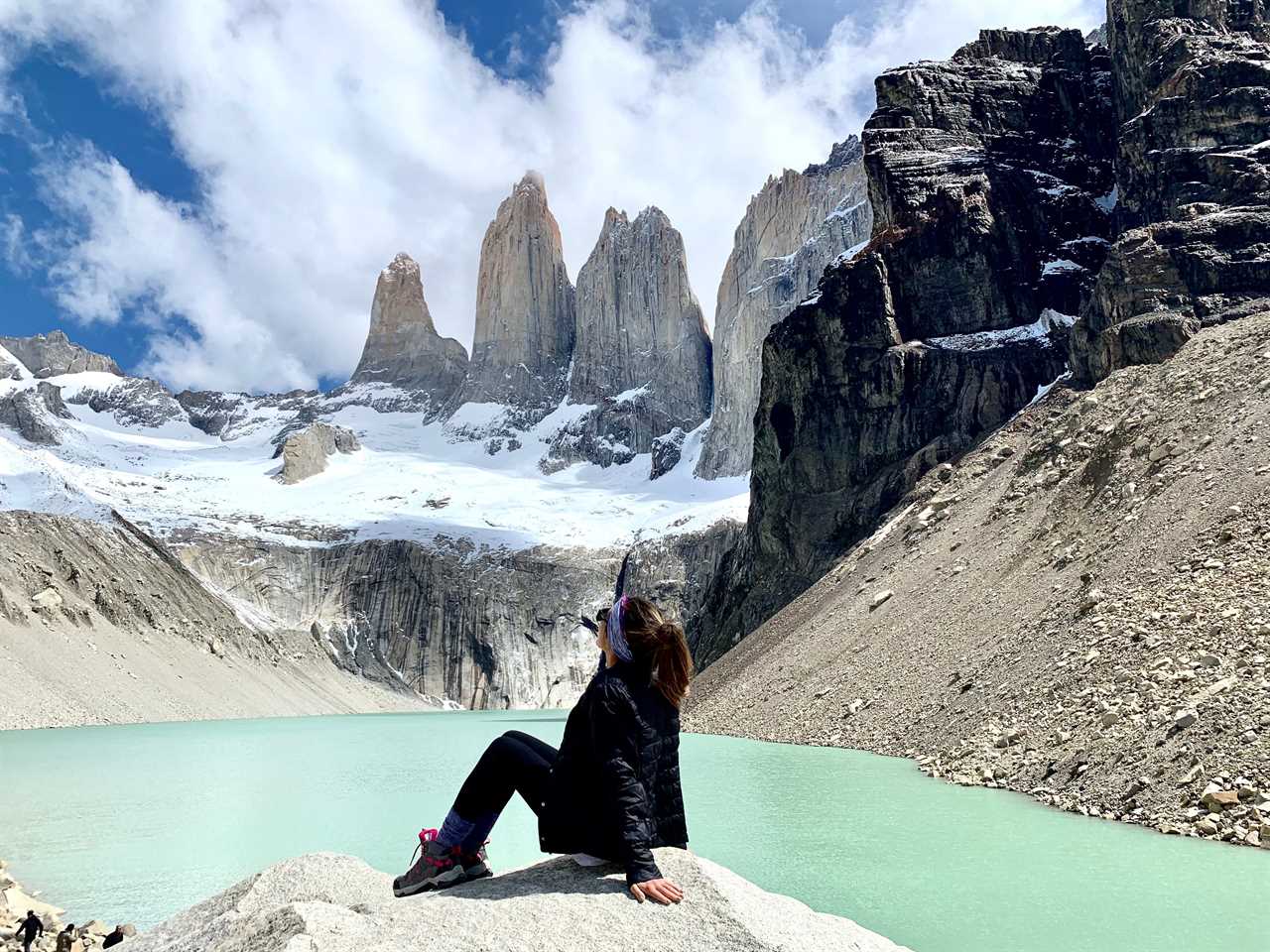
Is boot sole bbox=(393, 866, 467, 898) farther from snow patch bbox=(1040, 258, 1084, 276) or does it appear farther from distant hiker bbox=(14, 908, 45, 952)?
snow patch bbox=(1040, 258, 1084, 276)

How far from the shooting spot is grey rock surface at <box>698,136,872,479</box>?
470 feet

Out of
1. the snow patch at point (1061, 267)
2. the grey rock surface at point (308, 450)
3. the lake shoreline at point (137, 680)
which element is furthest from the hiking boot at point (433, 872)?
the grey rock surface at point (308, 450)

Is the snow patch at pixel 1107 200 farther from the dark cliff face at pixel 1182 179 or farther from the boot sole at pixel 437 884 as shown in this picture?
the boot sole at pixel 437 884

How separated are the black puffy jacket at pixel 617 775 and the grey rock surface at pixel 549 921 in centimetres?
17

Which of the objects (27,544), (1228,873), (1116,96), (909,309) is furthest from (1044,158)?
(27,544)

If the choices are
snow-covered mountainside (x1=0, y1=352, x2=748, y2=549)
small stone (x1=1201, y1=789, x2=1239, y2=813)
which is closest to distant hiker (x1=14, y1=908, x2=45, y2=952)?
small stone (x1=1201, y1=789, x2=1239, y2=813)

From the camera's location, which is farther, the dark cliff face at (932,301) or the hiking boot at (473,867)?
the dark cliff face at (932,301)

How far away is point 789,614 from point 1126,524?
72.6ft

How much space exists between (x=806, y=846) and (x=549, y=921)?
924cm

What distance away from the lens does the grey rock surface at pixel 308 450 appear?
17588 cm

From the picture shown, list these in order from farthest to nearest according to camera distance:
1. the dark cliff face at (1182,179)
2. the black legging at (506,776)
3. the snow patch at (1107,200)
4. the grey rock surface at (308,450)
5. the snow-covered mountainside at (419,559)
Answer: the grey rock surface at (308,450) → the snow-covered mountainside at (419,559) → the snow patch at (1107,200) → the dark cliff face at (1182,179) → the black legging at (506,776)

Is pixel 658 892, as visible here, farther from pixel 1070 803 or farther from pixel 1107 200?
pixel 1107 200

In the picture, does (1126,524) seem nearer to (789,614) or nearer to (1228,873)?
(1228,873)

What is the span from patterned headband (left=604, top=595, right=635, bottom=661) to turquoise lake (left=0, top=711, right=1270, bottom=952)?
A: 4.40 meters
